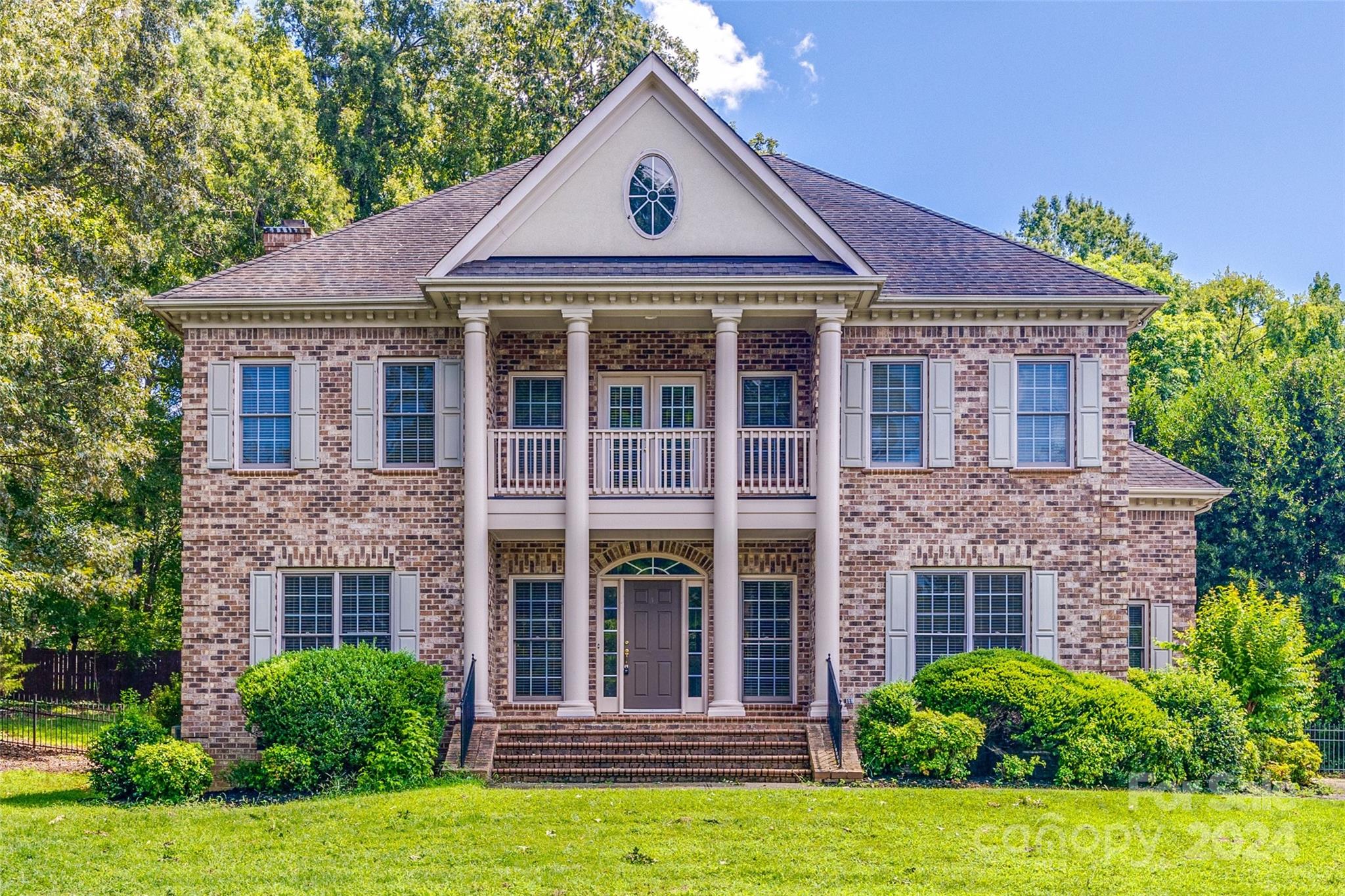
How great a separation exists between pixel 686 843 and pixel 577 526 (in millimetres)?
6378

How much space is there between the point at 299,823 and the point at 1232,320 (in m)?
39.2

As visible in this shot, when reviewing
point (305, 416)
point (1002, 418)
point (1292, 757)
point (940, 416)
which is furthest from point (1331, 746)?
point (305, 416)

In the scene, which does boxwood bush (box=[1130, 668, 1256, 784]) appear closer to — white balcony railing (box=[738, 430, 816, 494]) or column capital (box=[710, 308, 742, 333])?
white balcony railing (box=[738, 430, 816, 494])

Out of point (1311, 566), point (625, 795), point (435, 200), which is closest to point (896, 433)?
point (625, 795)

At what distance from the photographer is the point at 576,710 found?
17.5 meters

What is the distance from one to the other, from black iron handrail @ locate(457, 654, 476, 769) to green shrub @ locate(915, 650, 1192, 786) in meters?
6.28

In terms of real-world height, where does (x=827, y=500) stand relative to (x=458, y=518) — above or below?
above

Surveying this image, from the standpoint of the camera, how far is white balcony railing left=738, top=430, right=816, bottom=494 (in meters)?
18.2

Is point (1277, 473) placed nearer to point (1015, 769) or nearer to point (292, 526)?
point (1015, 769)

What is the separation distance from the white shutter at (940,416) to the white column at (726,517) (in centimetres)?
320

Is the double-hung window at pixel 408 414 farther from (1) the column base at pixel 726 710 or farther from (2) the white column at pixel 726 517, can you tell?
(1) the column base at pixel 726 710

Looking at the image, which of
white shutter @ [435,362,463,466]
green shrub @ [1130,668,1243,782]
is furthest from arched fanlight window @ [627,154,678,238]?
green shrub @ [1130,668,1243,782]

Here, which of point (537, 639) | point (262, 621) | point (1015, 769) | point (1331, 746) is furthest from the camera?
point (1331, 746)

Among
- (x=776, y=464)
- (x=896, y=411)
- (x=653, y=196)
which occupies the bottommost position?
(x=776, y=464)
